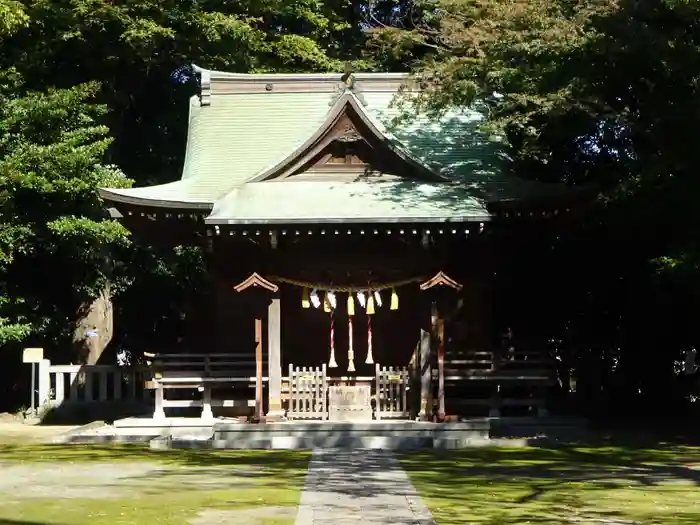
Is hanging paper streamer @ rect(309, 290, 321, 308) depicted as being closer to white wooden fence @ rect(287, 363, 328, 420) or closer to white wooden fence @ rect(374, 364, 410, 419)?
white wooden fence @ rect(287, 363, 328, 420)

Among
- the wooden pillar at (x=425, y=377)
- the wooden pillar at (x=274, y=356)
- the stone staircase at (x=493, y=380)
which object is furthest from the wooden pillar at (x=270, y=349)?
the stone staircase at (x=493, y=380)

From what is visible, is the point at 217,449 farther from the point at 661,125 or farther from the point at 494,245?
the point at 661,125

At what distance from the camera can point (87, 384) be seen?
2342 cm

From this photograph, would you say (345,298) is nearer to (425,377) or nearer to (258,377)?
(425,377)

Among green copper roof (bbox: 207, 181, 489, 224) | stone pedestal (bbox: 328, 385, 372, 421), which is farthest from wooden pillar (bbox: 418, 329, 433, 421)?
green copper roof (bbox: 207, 181, 489, 224)

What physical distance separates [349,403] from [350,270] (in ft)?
9.82

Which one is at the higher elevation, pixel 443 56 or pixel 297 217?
pixel 443 56

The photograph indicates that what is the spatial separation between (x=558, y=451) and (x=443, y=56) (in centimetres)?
904

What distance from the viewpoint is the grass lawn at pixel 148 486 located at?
8.98 metres

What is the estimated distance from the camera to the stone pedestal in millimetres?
17125

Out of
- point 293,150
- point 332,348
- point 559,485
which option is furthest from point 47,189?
point 559,485

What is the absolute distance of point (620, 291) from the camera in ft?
71.2

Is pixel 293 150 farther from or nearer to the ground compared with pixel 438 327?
farther from the ground

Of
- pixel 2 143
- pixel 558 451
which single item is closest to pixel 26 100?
pixel 2 143
